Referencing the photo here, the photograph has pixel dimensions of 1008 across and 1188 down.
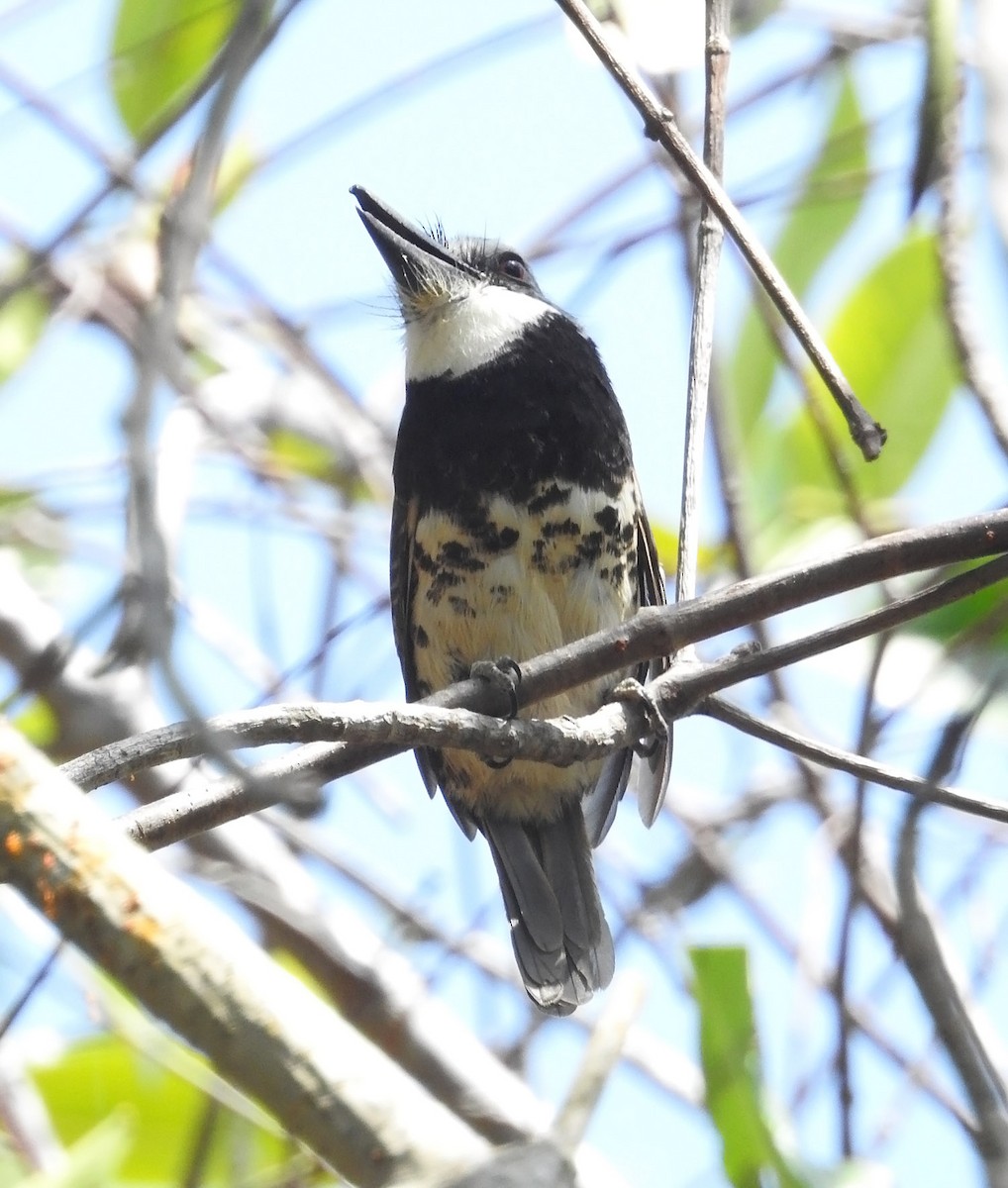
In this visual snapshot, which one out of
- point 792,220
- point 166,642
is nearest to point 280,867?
point 792,220

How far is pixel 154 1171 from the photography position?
258cm

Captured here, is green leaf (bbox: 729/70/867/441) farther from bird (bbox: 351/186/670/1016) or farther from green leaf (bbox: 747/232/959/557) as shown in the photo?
bird (bbox: 351/186/670/1016)

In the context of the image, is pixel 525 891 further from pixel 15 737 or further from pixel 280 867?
pixel 15 737

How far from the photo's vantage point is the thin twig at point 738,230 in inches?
58.0

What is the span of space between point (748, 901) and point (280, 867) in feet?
3.13

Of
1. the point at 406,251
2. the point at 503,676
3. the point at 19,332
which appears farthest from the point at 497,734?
the point at 19,332

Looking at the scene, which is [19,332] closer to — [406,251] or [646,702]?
[406,251]

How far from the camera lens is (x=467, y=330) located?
2908 mm

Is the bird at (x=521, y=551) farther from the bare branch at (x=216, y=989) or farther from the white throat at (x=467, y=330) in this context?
the bare branch at (x=216, y=989)

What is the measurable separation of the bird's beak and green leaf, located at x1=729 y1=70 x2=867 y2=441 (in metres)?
0.61

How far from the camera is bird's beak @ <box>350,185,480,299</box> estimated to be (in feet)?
9.17

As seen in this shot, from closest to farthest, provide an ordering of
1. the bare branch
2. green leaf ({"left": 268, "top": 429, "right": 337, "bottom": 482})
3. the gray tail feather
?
the bare branch → the gray tail feather → green leaf ({"left": 268, "top": 429, "right": 337, "bottom": 482})

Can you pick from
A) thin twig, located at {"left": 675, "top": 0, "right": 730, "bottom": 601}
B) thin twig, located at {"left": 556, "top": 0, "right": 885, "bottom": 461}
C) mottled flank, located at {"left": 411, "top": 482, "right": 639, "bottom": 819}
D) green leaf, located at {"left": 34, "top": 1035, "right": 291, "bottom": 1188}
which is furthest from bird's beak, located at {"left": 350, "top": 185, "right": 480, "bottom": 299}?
green leaf, located at {"left": 34, "top": 1035, "right": 291, "bottom": 1188}

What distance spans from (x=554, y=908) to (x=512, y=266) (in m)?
1.26
